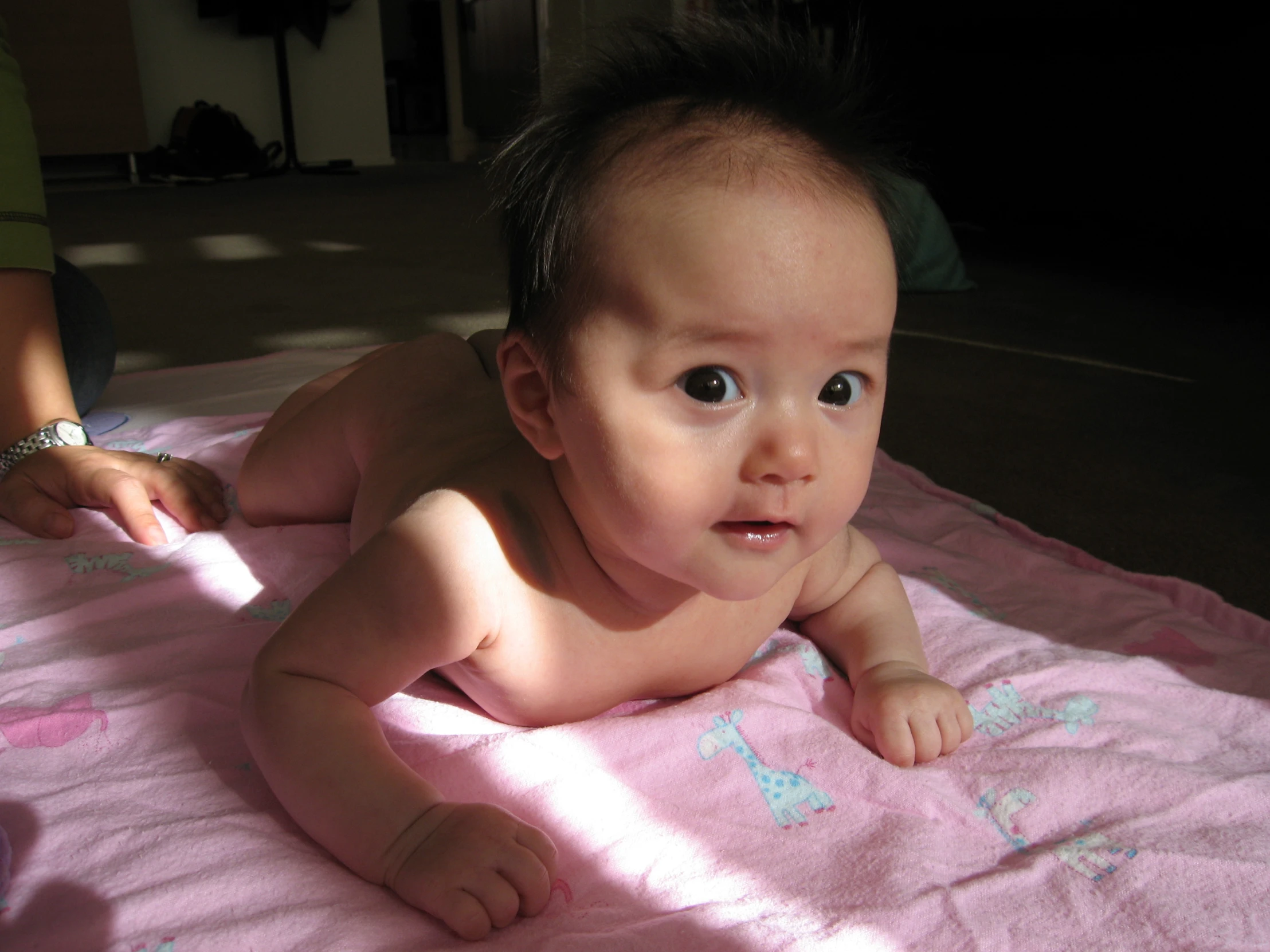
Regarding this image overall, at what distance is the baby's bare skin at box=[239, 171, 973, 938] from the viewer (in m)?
0.61

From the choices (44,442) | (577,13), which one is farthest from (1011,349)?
(577,13)

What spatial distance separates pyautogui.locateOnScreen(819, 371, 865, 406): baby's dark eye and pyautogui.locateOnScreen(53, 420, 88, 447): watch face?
0.90 metres

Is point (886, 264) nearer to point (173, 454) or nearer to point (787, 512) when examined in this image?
point (787, 512)

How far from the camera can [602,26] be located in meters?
0.88

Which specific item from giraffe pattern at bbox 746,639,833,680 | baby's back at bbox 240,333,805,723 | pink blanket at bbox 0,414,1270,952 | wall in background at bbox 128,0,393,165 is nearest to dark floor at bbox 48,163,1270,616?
pink blanket at bbox 0,414,1270,952

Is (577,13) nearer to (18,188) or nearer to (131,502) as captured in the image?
(18,188)

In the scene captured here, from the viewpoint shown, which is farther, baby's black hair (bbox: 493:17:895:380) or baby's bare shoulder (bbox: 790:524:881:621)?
baby's bare shoulder (bbox: 790:524:881:621)

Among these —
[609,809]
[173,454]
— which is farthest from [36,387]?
[609,809]

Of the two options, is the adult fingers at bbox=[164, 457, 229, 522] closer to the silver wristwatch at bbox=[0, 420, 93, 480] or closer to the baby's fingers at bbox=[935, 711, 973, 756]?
the silver wristwatch at bbox=[0, 420, 93, 480]

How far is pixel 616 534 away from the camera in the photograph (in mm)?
664

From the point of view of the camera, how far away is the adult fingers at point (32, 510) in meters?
1.05

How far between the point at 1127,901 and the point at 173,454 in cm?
116

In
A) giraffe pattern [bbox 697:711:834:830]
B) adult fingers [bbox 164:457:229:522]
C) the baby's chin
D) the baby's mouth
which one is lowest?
giraffe pattern [bbox 697:711:834:830]

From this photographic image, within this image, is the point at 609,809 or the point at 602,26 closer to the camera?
the point at 609,809
